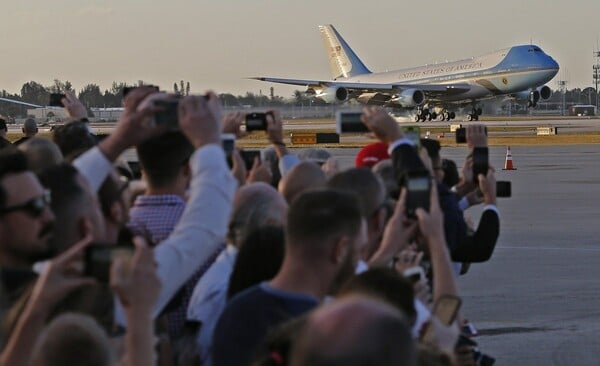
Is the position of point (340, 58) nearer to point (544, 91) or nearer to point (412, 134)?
point (544, 91)

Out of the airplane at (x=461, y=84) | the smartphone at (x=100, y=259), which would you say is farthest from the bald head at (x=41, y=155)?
the airplane at (x=461, y=84)

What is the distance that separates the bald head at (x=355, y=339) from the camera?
222 centimetres

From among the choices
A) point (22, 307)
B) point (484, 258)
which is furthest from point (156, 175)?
point (484, 258)

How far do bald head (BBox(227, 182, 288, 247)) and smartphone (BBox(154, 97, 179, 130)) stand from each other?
0.84 metres

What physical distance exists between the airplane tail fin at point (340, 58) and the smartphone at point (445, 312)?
Answer: 86.7 meters

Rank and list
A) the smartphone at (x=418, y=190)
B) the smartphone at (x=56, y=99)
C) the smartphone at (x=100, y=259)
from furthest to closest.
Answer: the smartphone at (x=56, y=99) < the smartphone at (x=418, y=190) < the smartphone at (x=100, y=259)

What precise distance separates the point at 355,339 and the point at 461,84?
71.8 meters

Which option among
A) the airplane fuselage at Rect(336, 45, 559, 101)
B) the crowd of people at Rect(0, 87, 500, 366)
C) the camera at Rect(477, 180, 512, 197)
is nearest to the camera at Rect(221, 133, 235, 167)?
the crowd of people at Rect(0, 87, 500, 366)

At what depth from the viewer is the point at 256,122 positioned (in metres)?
6.31

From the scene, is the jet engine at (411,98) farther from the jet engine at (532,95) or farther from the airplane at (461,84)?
the jet engine at (532,95)

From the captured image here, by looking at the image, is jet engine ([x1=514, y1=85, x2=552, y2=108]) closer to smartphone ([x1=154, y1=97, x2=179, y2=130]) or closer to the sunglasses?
smartphone ([x1=154, y1=97, x2=179, y2=130])

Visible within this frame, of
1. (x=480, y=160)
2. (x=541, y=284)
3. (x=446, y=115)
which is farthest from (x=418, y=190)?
(x=446, y=115)

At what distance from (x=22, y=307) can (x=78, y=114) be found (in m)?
5.59

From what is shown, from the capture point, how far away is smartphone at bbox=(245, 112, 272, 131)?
6254 millimetres
